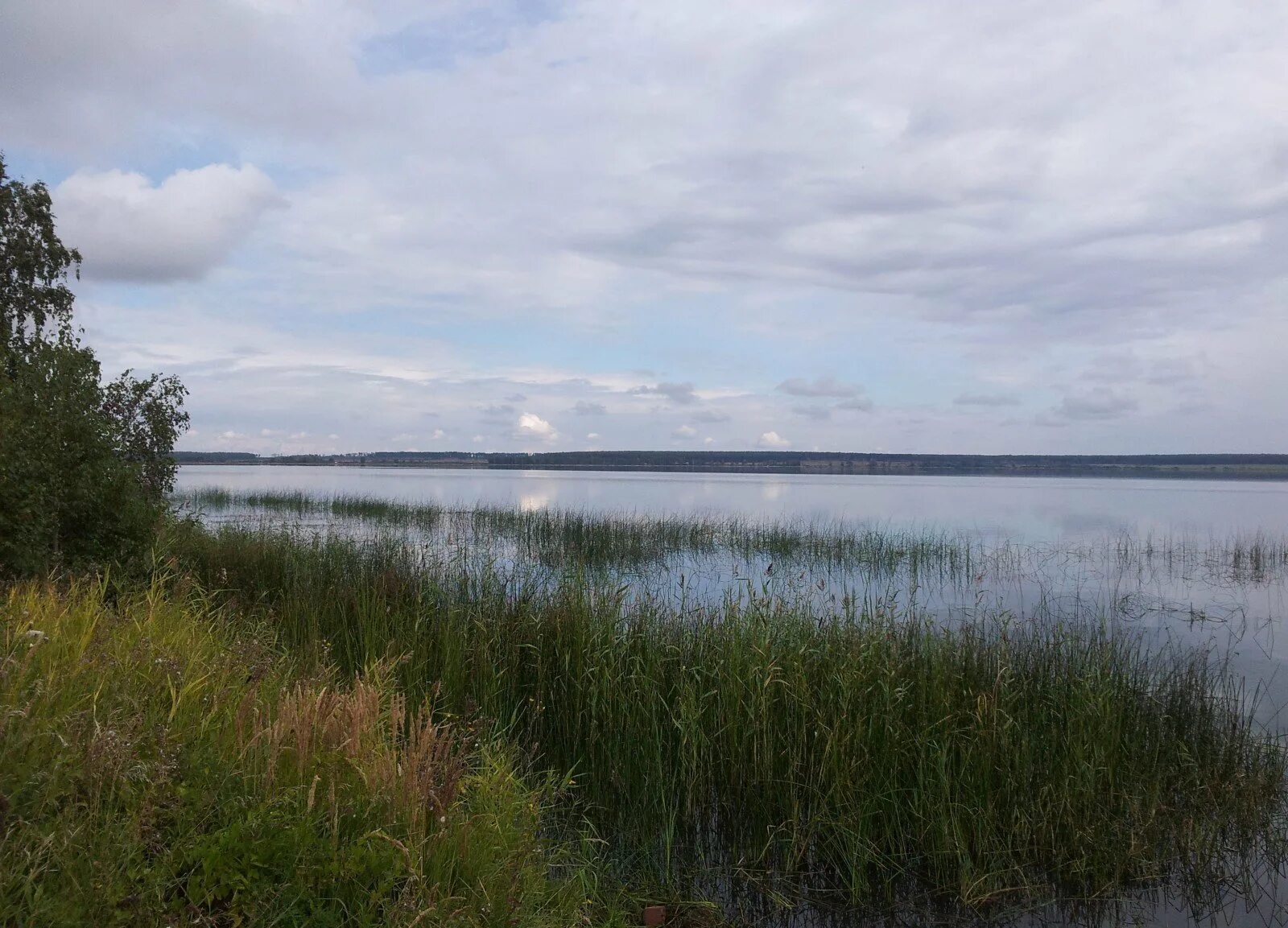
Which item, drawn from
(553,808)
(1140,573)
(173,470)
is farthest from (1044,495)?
(553,808)

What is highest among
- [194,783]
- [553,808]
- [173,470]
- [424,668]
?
[173,470]

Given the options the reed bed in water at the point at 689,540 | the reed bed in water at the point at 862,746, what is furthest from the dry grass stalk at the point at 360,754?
the reed bed in water at the point at 689,540

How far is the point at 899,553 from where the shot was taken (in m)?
18.8

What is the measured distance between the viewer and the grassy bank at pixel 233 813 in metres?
2.61

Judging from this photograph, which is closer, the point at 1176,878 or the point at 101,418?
the point at 1176,878

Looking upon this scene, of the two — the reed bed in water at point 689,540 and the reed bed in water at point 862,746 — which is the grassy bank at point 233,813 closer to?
the reed bed in water at point 862,746

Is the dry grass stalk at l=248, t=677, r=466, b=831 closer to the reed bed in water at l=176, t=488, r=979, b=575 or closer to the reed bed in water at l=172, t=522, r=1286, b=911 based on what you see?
the reed bed in water at l=172, t=522, r=1286, b=911

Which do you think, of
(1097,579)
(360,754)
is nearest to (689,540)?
(1097,579)

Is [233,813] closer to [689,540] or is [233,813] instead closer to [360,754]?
[360,754]

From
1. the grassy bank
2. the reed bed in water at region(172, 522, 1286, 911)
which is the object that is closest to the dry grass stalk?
the grassy bank

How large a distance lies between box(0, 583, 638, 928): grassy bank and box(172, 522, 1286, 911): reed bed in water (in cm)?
81

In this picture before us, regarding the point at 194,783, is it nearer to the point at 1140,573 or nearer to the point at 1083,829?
the point at 1083,829

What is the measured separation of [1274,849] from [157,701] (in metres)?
7.06

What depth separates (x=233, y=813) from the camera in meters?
3.05
